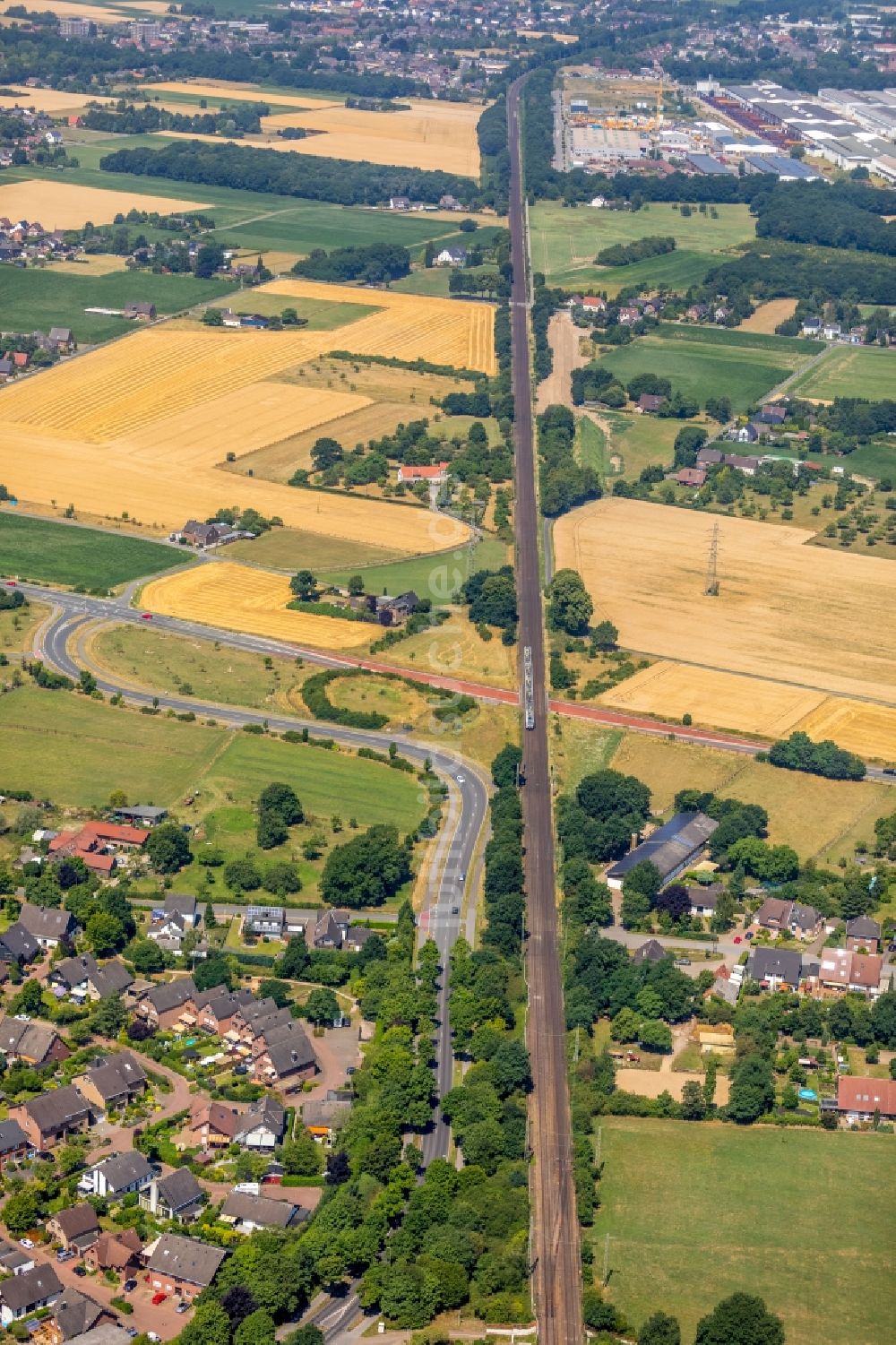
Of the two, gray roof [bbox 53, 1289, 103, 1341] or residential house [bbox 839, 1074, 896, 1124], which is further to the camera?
residential house [bbox 839, 1074, 896, 1124]

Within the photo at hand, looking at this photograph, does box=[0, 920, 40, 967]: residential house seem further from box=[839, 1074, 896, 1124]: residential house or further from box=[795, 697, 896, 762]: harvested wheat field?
box=[795, 697, 896, 762]: harvested wheat field

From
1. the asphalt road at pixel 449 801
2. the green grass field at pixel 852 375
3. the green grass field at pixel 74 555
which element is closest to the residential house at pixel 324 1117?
the asphalt road at pixel 449 801

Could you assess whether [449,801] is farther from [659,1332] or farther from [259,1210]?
[659,1332]

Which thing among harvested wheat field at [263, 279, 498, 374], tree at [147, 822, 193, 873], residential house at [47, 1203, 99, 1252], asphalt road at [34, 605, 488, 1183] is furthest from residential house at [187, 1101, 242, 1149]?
harvested wheat field at [263, 279, 498, 374]

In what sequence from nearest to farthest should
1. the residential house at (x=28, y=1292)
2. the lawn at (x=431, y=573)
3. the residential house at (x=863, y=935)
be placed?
Answer: the residential house at (x=28, y=1292) → the residential house at (x=863, y=935) → the lawn at (x=431, y=573)

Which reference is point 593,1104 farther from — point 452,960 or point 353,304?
point 353,304

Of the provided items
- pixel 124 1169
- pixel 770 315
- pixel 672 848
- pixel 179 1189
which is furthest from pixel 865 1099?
pixel 770 315

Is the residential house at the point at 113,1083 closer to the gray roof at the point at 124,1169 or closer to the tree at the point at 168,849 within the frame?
the gray roof at the point at 124,1169
